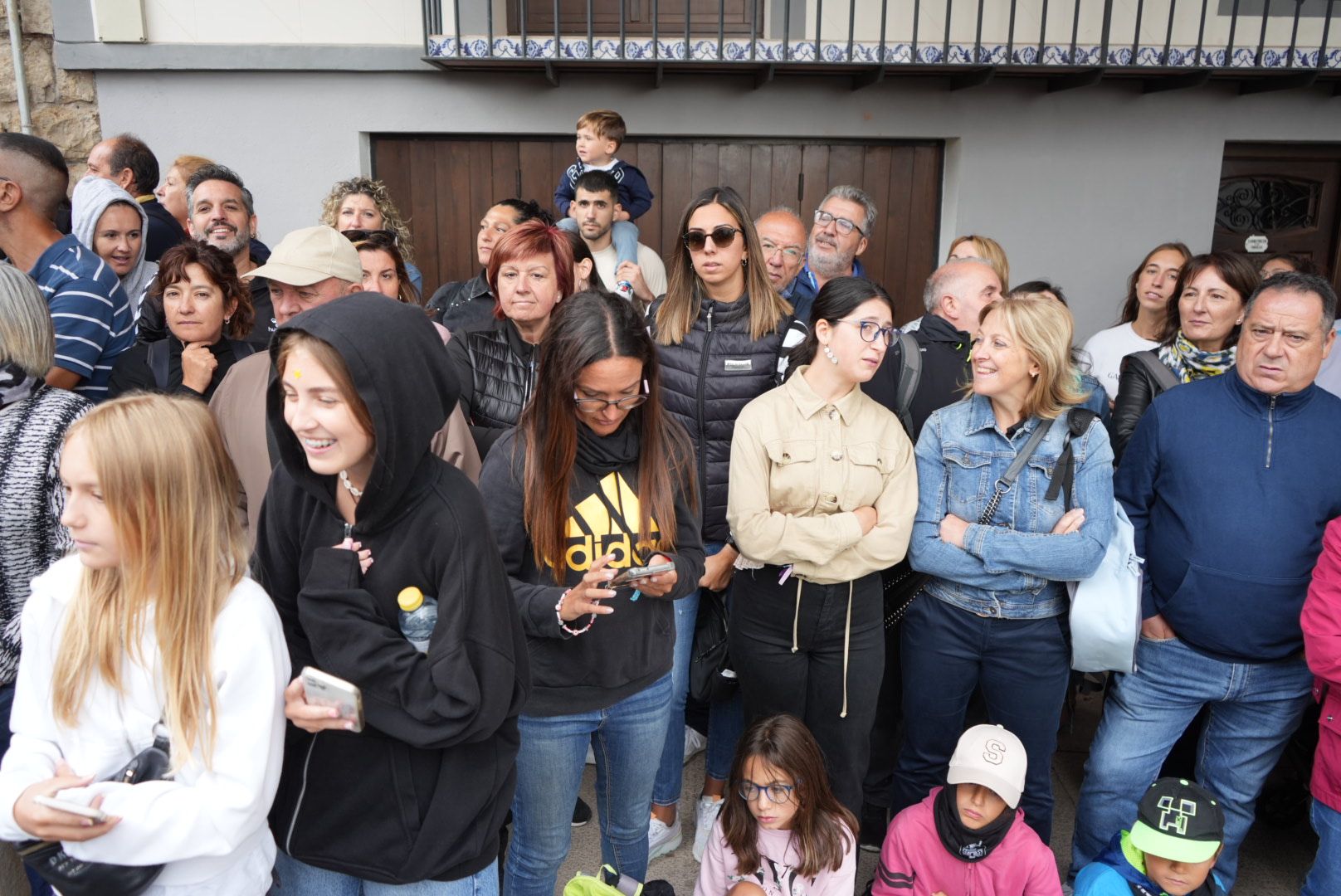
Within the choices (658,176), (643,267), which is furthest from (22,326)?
(658,176)

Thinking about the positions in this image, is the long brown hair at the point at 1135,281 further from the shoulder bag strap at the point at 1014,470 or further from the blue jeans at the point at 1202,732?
the blue jeans at the point at 1202,732

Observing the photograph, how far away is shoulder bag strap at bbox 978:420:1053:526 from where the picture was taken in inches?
106

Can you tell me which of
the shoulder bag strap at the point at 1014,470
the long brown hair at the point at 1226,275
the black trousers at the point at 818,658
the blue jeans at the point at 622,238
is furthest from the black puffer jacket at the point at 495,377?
the long brown hair at the point at 1226,275

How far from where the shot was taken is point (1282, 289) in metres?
2.67

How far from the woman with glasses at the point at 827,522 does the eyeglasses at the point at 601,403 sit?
1.97ft

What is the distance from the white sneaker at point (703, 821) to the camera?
10.4 ft

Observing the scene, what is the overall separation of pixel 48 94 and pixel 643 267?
3.74 meters

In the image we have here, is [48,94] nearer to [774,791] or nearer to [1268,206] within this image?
[774,791]

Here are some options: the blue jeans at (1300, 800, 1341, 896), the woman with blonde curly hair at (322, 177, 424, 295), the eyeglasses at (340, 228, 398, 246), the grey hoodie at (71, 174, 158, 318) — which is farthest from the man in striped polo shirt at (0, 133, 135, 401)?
the blue jeans at (1300, 800, 1341, 896)

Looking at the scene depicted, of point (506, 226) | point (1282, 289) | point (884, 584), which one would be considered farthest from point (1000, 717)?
point (506, 226)

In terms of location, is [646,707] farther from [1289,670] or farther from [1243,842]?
[1243,842]

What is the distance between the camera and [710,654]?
3035 millimetres

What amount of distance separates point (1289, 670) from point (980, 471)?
106cm

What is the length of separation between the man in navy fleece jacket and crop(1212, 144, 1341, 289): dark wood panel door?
4205 millimetres
